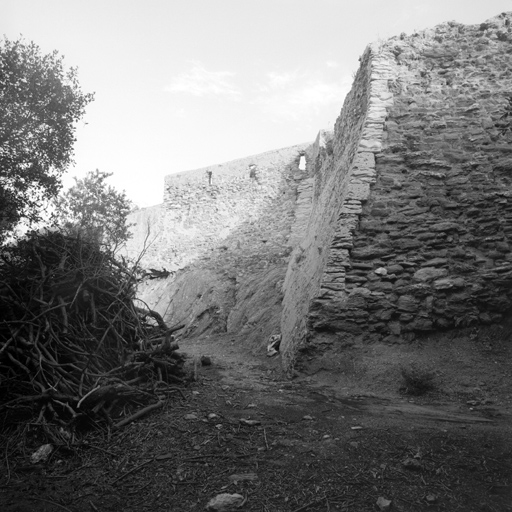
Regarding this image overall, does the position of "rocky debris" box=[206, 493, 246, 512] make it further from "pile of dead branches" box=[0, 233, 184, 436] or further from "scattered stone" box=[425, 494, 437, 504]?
"pile of dead branches" box=[0, 233, 184, 436]

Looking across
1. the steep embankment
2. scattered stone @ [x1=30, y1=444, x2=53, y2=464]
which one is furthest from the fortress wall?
scattered stone @ [x1=30, y1=444, x2=53, y2=464]

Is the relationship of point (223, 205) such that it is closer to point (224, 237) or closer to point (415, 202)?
point (224, 237)

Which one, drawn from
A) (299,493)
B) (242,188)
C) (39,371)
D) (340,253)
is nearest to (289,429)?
(299,493)

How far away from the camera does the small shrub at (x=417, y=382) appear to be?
4719 millimetres

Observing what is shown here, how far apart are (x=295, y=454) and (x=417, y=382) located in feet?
6.54

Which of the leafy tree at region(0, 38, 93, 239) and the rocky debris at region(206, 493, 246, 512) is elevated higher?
the leafy tree at region(0, 38, 93, 239)

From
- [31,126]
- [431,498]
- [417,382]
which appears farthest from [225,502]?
[31,126]

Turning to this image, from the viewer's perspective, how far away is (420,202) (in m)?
6.06

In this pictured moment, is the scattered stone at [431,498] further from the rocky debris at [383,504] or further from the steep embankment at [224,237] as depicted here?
→ the steep embankment at [224,237]

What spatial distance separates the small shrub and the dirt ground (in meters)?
0.08

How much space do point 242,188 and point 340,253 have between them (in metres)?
10.6

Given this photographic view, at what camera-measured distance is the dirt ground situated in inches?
111

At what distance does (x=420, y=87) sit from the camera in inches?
265

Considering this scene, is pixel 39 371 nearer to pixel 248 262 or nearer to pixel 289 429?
pixel 289 429
